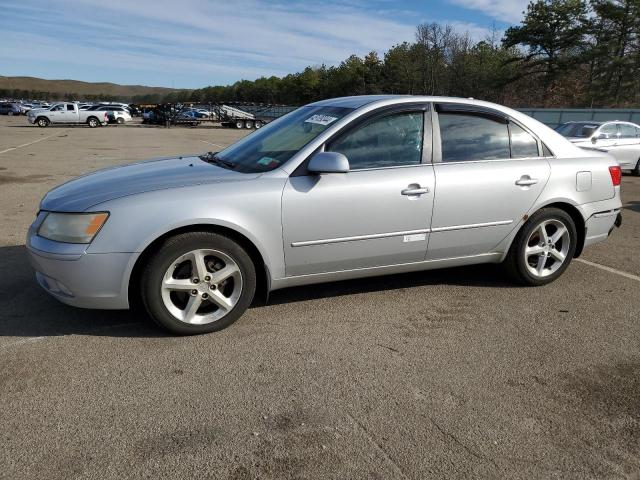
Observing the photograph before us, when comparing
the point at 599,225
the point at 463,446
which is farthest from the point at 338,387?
the point at 599,225

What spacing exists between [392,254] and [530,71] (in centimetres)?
5971

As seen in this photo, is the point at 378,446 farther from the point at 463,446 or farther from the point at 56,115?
the point at 56,115

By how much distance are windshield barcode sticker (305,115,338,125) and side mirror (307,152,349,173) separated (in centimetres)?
48

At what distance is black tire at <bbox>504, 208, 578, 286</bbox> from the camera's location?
4484mm

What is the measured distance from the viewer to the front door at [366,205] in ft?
12.1

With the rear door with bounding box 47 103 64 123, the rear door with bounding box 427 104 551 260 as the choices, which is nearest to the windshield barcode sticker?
the rear door with bounding box 427 104 551 260

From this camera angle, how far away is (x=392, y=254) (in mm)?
4035

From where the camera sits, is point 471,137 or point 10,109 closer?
point 471,137

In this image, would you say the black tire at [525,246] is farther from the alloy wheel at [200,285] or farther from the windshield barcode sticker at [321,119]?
the alloy wheel at [200,285]

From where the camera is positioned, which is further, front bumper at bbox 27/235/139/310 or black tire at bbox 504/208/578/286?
black tire at bbox 504/208/578/286

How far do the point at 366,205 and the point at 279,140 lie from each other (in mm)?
946

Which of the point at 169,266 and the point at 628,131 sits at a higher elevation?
the point at 628,131

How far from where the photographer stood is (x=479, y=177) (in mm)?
4203

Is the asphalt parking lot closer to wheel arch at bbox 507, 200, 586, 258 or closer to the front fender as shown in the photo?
wheel arch at bbox 507, 200, 586, 258
